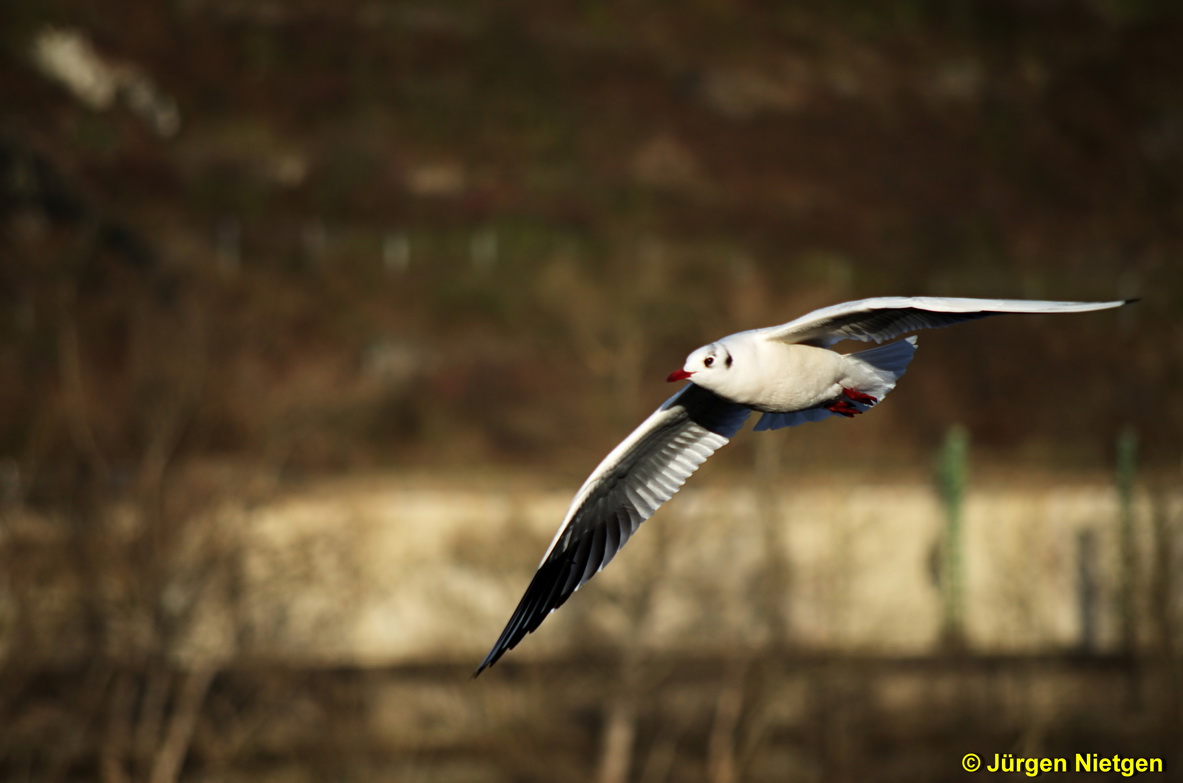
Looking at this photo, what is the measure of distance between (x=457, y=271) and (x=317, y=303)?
3.98 metres

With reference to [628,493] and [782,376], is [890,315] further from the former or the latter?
[628,493]

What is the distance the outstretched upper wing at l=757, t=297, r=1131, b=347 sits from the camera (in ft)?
18.7

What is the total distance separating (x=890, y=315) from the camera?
6426 millimetres

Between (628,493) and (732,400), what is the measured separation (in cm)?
124

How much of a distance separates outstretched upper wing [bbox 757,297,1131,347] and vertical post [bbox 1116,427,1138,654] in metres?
16.7

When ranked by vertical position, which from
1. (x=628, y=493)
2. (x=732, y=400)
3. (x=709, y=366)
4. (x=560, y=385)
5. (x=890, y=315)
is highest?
(x=560, y=385)

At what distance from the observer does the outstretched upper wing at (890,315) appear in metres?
5.71

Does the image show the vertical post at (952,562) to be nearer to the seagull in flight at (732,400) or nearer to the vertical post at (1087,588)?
the vertical post at (1087,588)

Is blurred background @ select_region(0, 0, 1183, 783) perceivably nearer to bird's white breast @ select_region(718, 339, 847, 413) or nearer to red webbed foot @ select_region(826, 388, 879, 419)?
red webbed foot @ select_region(826, 388, 879, 419)

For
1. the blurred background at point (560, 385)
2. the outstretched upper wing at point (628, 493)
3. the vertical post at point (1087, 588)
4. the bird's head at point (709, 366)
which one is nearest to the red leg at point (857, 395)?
the outstretched upper wing at point (628, 493)

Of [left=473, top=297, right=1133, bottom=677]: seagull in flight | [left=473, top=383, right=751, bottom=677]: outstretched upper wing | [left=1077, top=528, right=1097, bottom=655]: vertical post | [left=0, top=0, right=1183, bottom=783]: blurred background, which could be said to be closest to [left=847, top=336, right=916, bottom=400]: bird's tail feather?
[left=473, top=297, right=1133, bottom=677]: seagull in flight

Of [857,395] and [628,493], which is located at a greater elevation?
[857,395]

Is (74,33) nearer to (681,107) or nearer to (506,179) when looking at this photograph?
(506,179)

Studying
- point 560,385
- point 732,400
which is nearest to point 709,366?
point 732,400
